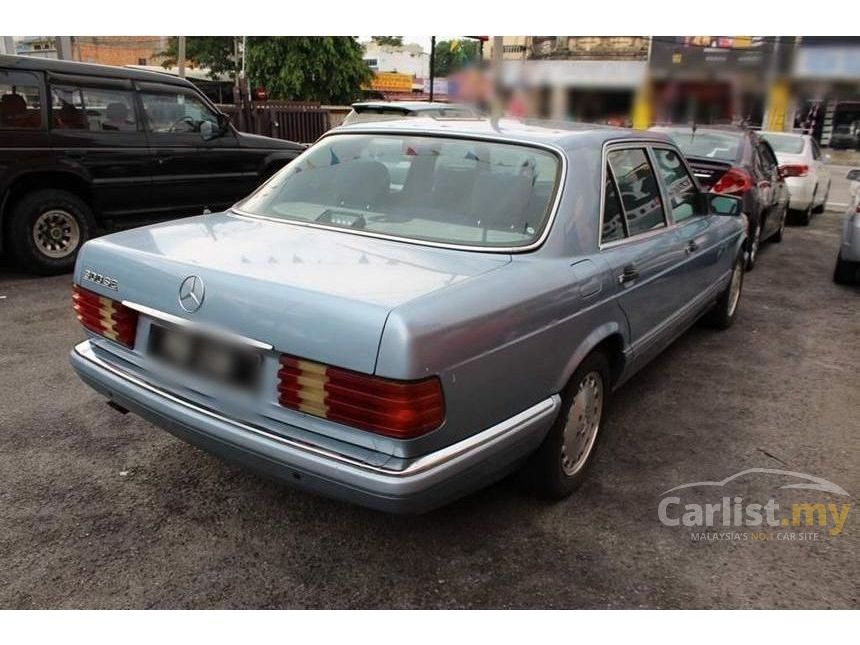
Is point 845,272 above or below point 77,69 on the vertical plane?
below

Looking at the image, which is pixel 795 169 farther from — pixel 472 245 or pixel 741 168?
pixel 472 245

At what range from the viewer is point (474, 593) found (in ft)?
8.17

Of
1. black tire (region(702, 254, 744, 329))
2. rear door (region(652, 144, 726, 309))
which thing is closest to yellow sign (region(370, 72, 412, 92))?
black tire (region(702, 254, 744, 329))

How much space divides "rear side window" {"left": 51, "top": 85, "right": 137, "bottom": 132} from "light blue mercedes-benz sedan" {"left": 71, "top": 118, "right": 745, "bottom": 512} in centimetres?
419

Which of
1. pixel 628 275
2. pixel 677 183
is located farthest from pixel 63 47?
pixel 628 275

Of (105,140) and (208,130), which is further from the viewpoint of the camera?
(208,130)

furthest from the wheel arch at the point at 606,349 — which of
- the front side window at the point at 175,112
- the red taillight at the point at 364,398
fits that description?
the front side window at the point at 175,112

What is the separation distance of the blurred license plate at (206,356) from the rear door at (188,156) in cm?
538

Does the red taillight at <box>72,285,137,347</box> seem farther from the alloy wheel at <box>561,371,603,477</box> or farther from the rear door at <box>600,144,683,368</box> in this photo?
the rear door at <box>600,144,683,368</box>

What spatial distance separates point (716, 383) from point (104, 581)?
12.3ft

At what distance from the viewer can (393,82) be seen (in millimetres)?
49438

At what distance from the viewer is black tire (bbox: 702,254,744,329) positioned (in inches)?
216

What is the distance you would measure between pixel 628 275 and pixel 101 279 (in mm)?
2293

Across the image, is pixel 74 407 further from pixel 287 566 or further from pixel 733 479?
pixel 733 479
